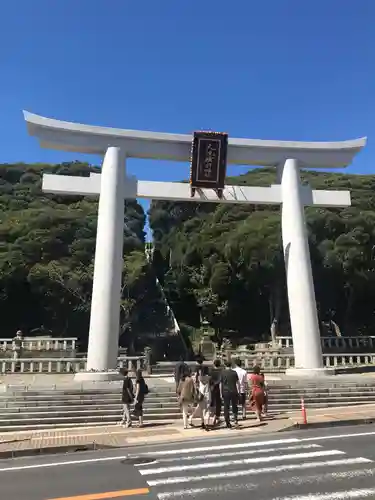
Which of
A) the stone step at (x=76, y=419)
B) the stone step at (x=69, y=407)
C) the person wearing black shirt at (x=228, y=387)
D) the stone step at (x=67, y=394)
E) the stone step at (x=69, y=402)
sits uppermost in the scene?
the person wearing black shirt at (x=228, y=387)

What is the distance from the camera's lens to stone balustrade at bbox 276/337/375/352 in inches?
1121

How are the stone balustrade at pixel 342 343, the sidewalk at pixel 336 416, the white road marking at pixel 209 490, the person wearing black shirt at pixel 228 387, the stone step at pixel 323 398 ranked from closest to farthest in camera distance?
the white road marking at pixel 209 490 < the person wearing black shirt at pixel 228 387 < the sidewalk at pixel 336 416 < the stone step at pixel 323 398 < the stone balustrade at pixel 342 343

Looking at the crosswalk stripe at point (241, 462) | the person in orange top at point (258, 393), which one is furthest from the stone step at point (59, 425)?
the crosswalk stripe at point (241, 462)

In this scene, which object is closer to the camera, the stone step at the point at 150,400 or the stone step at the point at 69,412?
the stone step at the point at 69,412

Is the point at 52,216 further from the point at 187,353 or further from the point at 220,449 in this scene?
the point at 220,449

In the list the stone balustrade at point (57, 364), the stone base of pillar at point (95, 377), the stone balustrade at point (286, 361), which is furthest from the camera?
the stone balustrade at point (286, 361)

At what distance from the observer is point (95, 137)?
1808 cm

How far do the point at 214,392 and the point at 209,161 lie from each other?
10590 mm

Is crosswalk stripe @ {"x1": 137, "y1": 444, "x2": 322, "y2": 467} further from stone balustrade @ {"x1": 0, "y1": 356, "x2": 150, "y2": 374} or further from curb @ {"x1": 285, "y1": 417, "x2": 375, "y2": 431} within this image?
stone balustrade @ {"x1": 0, "y1": 356, "x2": 150, "y2": 374}

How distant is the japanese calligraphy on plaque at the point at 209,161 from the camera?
1834 centimetres

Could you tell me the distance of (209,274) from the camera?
39.2 metres

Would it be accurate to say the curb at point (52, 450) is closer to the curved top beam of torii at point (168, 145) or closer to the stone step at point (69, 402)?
the stone step at point (69, 402)

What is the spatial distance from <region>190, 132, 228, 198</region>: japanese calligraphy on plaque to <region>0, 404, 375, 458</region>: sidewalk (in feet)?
32.2

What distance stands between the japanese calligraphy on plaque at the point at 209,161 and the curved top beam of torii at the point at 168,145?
441 mm
